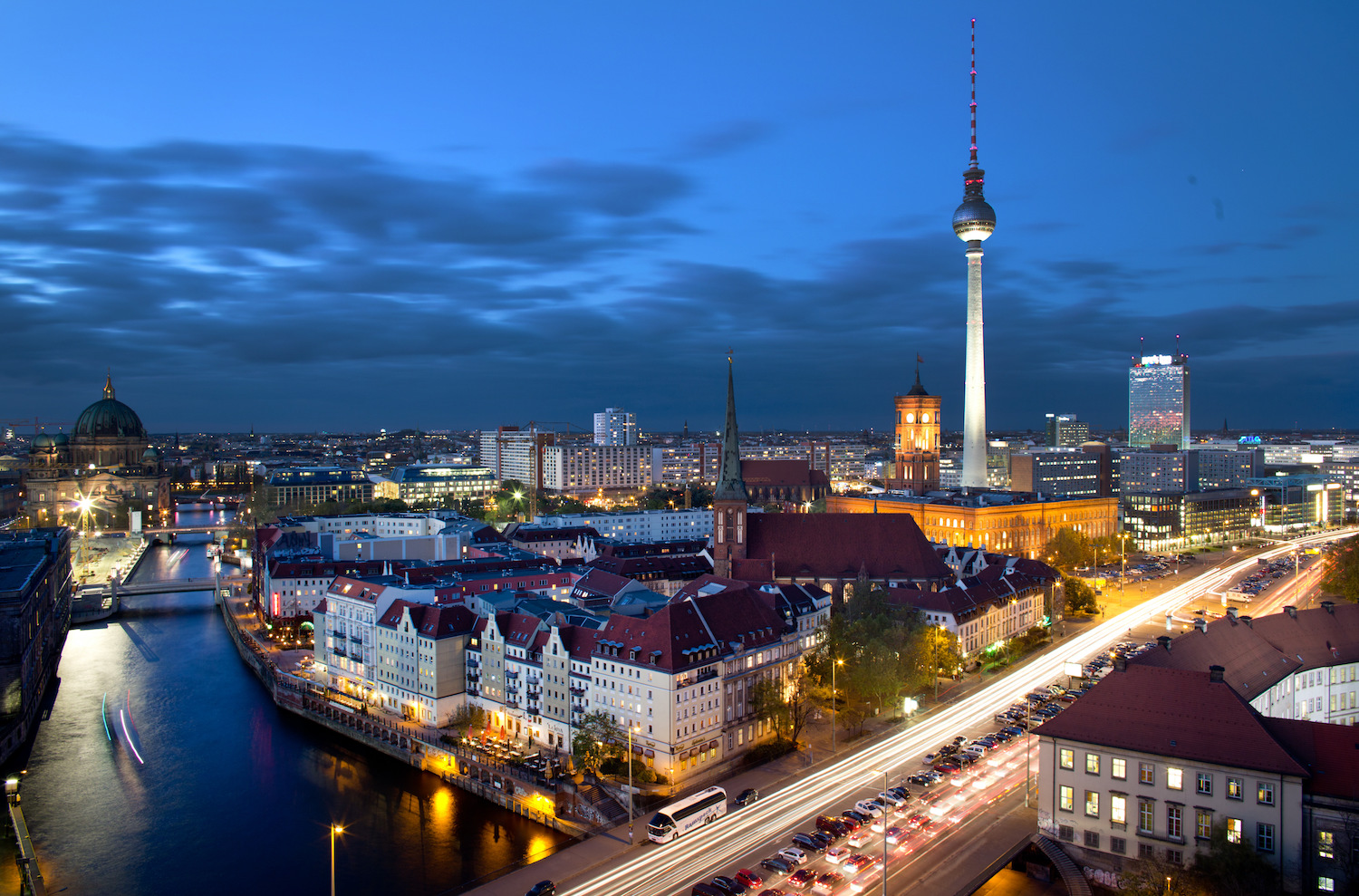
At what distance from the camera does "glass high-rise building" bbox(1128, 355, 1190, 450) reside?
6171 inches

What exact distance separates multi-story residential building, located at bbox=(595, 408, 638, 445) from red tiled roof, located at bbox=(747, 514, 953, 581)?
4358 inches

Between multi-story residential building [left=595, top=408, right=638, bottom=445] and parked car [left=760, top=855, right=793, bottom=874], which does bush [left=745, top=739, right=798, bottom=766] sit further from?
multi-story residential building [left=595, top=408, right=638, bottom=445]

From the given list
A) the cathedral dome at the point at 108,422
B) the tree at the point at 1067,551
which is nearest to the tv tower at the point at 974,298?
the tree at the point at 1067,551

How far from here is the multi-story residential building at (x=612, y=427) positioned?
6122 inches

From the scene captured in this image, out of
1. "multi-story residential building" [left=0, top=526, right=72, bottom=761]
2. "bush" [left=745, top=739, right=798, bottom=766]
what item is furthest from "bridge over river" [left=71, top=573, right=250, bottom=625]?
"bush" [left=745, top=739, right=798, bottom=766]

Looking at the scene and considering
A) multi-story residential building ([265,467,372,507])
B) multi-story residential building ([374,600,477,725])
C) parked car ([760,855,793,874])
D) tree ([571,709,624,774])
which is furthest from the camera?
multi-story residential building ([265,467,372,507])

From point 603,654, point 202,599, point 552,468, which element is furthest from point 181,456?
point 603,654

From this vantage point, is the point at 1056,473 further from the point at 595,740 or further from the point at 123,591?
the point at 123,591

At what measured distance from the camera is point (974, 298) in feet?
293

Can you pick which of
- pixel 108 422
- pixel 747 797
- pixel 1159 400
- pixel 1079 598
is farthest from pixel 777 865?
pixel 1159 400

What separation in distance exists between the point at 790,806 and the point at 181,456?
209 metres

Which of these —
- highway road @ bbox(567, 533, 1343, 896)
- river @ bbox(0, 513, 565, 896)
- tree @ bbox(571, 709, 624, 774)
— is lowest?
river @ bbox(0, 513, 565, 896)

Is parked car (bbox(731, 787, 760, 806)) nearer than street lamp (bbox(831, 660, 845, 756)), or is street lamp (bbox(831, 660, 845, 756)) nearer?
parked car (bbox(731, 787, 760, 806))

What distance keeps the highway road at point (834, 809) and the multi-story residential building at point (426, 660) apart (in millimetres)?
13223
